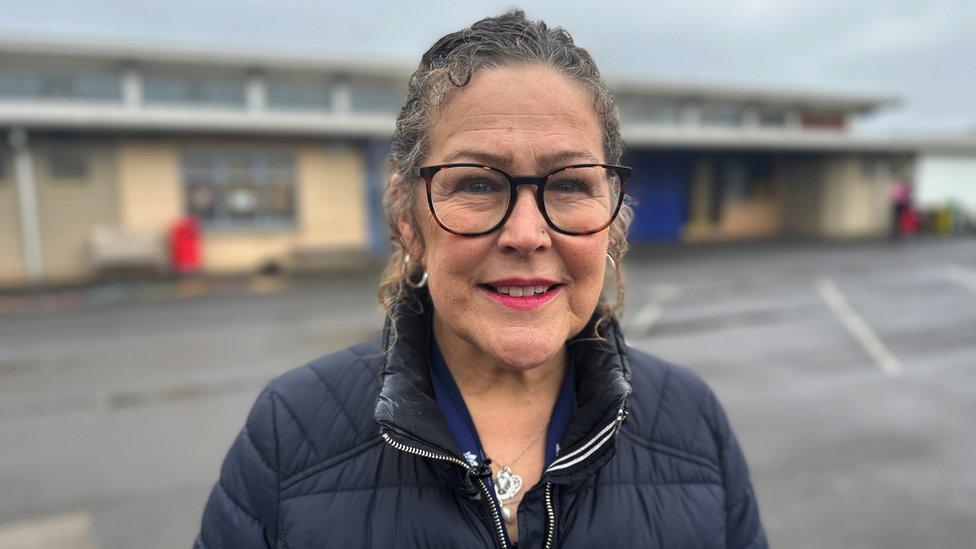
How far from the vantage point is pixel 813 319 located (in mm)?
9797

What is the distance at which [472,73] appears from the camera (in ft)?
4.56

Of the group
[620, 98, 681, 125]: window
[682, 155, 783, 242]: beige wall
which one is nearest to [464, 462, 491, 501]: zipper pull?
[682, 155, 783, 242]: beige wall

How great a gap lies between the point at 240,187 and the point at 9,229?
205 inches

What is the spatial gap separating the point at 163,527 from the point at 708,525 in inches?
141

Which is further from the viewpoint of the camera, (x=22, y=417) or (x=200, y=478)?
(x=22, y=417)

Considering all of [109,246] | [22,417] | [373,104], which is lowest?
[22,417]

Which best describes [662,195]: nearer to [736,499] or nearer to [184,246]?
[184,246]

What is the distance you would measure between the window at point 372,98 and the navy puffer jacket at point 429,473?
1979 centimetres

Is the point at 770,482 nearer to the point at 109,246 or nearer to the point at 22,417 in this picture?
the point at 22,417

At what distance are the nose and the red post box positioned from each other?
15.9 meters

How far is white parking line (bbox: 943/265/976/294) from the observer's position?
42.0ft

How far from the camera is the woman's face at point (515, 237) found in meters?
1.37

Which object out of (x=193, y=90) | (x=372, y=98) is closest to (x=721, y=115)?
(x=372, y=98)

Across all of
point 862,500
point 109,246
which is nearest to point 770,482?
point 862,500
